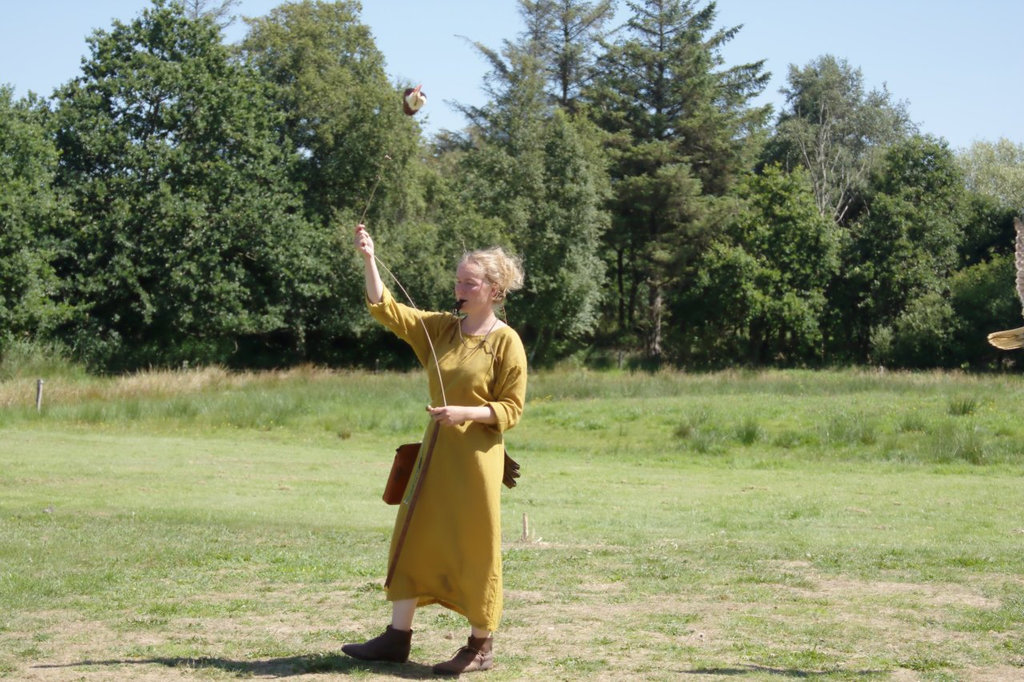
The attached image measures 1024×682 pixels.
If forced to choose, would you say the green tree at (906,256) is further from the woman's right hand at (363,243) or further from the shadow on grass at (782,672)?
the woman's right hand at (363,243)

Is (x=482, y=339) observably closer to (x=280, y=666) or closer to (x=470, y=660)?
(x=470, y=660)

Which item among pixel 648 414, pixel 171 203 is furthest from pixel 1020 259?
pixel 171 203

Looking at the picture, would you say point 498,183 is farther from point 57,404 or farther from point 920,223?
point 57,404

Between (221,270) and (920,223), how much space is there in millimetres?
34970

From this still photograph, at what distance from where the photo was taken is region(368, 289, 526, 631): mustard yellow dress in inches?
227

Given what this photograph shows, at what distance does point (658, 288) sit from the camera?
6206cm

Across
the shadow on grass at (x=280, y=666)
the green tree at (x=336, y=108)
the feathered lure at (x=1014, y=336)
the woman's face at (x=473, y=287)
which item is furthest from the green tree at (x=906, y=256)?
the shadow on grass at (x=280, y=666)

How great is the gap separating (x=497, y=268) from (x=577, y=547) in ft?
15.6

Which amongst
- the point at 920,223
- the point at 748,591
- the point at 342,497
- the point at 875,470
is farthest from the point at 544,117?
the point at 748,591

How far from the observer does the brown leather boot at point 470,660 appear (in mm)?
5719

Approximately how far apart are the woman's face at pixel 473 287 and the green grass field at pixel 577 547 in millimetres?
1946

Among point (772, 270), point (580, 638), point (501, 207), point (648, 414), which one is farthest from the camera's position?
point (772, 270)

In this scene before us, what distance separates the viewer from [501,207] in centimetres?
5362

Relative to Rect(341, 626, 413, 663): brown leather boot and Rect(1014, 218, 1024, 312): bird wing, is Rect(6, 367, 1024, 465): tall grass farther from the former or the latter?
Rect(341, 626, 413, 663): brown leather boot
